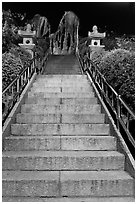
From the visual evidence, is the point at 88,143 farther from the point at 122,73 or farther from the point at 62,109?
the point at 122,73

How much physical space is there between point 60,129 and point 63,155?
0.96 meters

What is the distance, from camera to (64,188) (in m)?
3.91

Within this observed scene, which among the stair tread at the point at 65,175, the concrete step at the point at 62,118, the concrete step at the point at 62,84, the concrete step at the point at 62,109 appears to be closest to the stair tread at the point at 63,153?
the stair tread at the point at 65,175

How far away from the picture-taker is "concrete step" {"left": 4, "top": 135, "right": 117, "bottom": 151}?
4941mm

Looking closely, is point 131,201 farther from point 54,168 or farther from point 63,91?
point 63,91

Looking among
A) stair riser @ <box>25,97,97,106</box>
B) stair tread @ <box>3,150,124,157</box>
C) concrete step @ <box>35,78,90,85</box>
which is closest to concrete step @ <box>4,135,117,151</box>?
stair tread @ <box>3,150,124,157</box>

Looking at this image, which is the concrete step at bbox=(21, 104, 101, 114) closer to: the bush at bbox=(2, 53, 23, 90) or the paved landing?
the bush at bbox=(2, 53, 23, 90)

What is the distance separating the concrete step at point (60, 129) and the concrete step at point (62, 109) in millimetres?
939

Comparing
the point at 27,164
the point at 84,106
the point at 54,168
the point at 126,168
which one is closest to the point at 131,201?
the point at 126,168

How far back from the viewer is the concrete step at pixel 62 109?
638 cm

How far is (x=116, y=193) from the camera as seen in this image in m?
3.94

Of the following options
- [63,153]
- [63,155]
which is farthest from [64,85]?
[63,155]

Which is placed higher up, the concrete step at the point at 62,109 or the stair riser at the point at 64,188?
the concrete step at the point at 62,109

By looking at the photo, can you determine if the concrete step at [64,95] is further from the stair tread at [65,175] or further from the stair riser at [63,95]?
the stair tread at [65,175]
